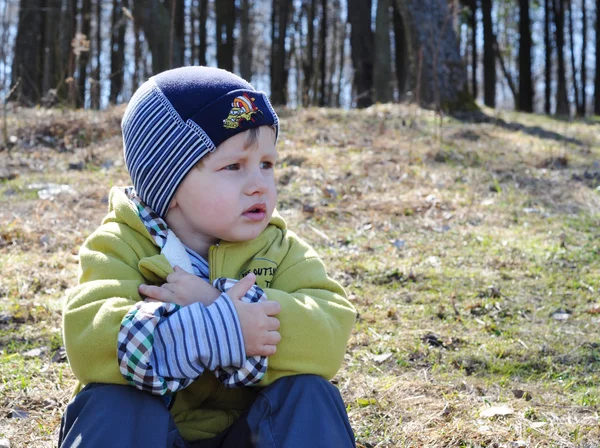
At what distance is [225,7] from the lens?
1761 cm

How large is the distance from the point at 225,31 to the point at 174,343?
17.0 meters

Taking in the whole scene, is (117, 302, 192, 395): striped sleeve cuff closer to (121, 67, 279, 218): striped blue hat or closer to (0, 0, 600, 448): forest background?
(121, 67, 279, 218): striped blue hat

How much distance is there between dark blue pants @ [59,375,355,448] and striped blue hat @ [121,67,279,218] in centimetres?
66

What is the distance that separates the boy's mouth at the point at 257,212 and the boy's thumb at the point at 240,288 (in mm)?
242

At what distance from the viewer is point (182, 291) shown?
189 centimetres

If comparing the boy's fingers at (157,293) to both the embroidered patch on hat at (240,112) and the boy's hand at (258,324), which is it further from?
the embroidered patch on hat at (240,112)

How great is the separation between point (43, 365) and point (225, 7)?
16.0m

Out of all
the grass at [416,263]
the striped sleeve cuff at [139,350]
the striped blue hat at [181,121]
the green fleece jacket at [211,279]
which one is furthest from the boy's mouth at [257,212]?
the grass at [416,263]

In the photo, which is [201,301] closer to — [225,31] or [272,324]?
[272,324]

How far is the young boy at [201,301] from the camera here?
172cm

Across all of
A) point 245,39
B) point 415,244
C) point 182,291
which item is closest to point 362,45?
point 245,39

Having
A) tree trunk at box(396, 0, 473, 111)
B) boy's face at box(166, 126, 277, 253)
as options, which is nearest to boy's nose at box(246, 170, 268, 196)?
boy's face at box(166, 126, 277, 253)

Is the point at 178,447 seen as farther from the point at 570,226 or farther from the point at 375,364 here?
the point at 570,226

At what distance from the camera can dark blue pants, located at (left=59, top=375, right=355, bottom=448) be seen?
1.66 m
